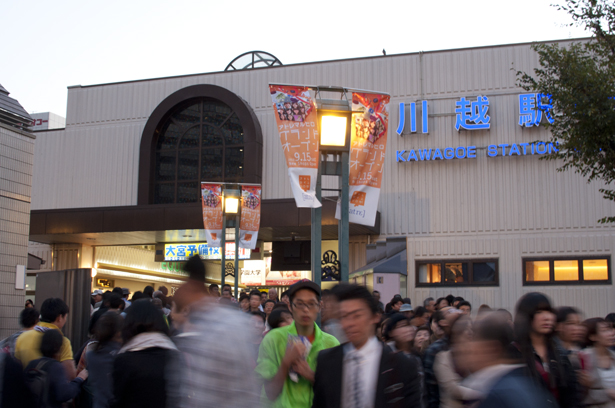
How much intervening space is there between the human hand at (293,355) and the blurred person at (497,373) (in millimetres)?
1114

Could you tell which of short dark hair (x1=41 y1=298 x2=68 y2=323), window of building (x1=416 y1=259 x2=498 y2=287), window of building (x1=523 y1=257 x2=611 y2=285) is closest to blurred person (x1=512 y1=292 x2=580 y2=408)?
short dark hair (x1=41 y1=298 x2=68 y2=323)

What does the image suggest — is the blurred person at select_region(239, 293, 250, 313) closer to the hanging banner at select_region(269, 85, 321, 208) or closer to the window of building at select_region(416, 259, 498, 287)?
the hanging banner at select_region(269, 85, 321, 208)

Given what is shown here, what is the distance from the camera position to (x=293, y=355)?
12.9 feet

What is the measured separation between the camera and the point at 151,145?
25578 millimetres

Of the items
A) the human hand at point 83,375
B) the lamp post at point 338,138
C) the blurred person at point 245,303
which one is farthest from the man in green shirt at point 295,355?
the blurred person at point 245,303

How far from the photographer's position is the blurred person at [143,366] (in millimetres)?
3980

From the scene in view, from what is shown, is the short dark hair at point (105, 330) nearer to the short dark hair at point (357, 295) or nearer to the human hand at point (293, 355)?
the human hand at point (293, 355)

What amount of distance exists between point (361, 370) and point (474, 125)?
20924 mm

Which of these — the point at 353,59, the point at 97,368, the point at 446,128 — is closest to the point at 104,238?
the point at 353,59

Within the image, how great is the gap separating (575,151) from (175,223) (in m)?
13.7

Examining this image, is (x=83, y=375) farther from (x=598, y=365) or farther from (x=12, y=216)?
(x=12, y=216)

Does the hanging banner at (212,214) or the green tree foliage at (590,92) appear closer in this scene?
the green tree foliage at (590,92)

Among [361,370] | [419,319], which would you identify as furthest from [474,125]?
[361,370]

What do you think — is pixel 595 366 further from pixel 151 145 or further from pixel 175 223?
pixel 151 145
